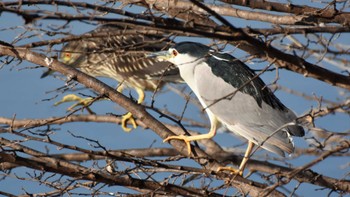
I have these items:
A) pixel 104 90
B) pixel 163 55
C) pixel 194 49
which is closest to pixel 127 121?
pixel 163 55

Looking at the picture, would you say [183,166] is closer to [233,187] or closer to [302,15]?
[233,187]

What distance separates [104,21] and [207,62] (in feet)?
4.95

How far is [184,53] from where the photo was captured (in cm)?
380

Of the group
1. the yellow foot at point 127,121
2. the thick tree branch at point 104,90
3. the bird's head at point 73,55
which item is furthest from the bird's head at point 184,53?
the bird's head at point 73,55

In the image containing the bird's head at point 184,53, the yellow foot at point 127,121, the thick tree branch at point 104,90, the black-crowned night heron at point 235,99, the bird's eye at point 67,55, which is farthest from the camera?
the bird's eye at point 67,55

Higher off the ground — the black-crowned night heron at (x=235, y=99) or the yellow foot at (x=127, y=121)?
the black-crowned night heron at (x=235, y=99)

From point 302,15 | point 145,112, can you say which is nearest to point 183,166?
point 145,112

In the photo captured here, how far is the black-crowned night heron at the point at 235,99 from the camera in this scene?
359cm

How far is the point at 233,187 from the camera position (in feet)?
10.8

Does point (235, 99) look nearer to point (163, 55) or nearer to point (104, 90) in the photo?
point (163, 55)

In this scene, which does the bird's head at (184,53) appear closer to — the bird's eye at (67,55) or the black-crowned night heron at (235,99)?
the black-crowned night heron at (235,99)

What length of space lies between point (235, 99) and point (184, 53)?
37 centimetres

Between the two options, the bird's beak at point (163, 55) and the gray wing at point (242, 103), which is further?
the bird's beak at point (163, 55)

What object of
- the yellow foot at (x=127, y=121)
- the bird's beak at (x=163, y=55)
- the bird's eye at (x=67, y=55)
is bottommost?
the yellow foot at (x=127, y=121)
